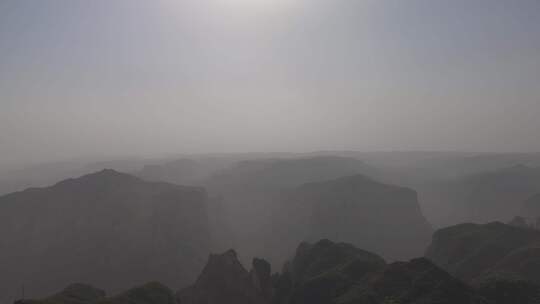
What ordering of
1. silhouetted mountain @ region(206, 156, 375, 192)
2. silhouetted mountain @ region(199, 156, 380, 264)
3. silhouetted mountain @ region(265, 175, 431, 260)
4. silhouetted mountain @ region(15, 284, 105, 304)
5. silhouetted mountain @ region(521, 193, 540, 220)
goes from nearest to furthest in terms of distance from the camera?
silhouetted mountain @ region(15, 284, 105, 304), silhouetted mountain @ region(265, 175, 431, 260), silhouetted mountain @ region(199, 156, 380, 264), silhouetted mountain @ region(521, 193, 540, 220), silhouetted mountain @ region(206, 156, 375, 192)

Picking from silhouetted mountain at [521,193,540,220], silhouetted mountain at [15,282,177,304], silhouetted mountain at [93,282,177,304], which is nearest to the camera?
silhouetted mountain at [15,282,177,304]

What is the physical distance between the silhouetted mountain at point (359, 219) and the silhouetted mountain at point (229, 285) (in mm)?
51094

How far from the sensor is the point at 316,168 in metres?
180

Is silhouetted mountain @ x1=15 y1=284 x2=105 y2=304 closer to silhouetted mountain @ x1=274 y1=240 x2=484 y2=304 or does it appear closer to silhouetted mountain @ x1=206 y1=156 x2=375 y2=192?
silhouetted mountain @ x1=274 y1=240 x2=484 y2=304

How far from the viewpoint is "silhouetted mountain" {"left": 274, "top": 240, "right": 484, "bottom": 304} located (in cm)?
3878

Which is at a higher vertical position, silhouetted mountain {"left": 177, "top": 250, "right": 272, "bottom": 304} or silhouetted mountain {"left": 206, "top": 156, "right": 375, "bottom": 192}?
silhouetted mountain {"left": 206, "top": 156, "right": 375, "bottom": 192}

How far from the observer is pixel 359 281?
46.8 metres

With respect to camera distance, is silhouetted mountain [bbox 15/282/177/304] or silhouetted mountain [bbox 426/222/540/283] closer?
silhouetted mountain [bbox 15/282/177/304]

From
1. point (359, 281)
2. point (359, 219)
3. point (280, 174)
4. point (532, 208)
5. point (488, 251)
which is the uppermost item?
point (280, 174)

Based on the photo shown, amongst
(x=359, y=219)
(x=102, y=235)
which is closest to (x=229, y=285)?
(x=102, y=235)

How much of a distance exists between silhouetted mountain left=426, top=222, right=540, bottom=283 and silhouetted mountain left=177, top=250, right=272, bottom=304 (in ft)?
85.9

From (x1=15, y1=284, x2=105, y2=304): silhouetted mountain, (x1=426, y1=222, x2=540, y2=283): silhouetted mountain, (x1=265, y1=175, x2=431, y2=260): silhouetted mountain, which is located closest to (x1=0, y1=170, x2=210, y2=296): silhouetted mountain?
(x1=265, y1=175, x2=431, y2=260): silhouetted mountain

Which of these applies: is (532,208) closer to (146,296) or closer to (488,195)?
(488,195)

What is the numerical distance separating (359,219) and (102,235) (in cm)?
6263
